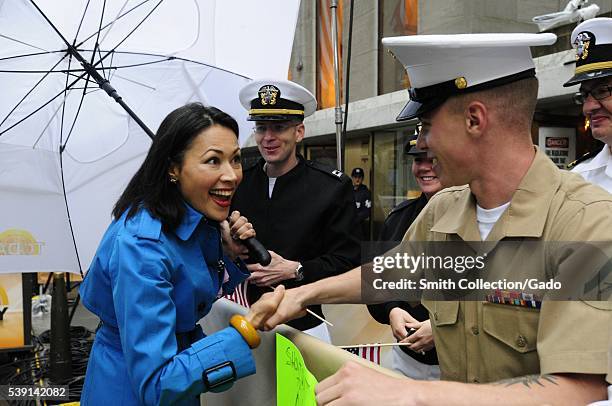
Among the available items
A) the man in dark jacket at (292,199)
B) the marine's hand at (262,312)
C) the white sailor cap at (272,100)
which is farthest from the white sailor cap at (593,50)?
the marine's hand at (262,312)

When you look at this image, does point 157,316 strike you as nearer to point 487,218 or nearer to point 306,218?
→ point 487,218

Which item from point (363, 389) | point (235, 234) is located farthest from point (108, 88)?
point (363, 389)

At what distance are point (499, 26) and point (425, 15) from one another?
142 centimetres

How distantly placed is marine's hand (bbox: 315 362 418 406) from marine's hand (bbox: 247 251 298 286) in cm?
152

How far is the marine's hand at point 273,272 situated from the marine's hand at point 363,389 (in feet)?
4.99

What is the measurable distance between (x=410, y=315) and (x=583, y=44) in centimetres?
214

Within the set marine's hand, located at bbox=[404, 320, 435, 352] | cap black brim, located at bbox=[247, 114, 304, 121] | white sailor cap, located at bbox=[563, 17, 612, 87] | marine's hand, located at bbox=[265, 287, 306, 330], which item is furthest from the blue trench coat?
white sailor cap, located at bbox=[563, 17, 612, 87]

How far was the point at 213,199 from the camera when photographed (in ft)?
6.43

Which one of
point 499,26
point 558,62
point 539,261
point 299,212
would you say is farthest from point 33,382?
point 499,26

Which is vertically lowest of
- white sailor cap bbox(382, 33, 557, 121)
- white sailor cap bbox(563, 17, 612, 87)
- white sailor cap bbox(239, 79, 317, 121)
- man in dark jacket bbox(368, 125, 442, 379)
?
man in dark jacket bbox(368, 125, 442, 379)

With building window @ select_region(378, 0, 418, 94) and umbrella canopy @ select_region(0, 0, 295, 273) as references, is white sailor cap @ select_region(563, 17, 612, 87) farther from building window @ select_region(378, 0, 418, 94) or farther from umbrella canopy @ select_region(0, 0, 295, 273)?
building window @ select_region(378, 0, 418, 94)

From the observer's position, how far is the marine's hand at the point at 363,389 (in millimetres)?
1003

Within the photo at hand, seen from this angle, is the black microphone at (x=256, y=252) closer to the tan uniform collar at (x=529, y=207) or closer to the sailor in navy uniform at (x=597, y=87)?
the tan uniform collar at (x=529, y=207)

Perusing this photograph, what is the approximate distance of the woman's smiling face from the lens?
1915 millimetres
